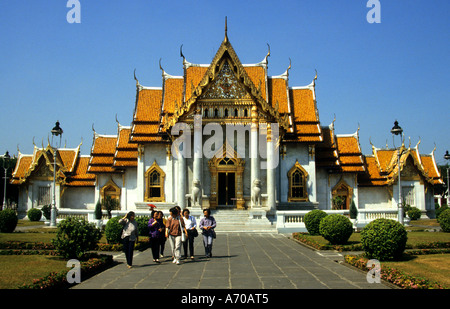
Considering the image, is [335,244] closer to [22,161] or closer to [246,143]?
[246,143]

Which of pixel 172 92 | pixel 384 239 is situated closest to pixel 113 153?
pixel 172 92

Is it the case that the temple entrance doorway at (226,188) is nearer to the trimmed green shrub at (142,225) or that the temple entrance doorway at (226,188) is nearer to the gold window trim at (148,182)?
the gold window trim at (148,182)

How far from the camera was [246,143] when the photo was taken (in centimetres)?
3306

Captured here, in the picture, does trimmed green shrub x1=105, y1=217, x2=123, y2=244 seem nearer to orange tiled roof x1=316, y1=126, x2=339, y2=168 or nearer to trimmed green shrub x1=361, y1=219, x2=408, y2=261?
trimmed green shrub x1=361, y1=219, x2=408, y2=261

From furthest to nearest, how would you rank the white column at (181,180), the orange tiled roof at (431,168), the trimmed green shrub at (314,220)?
the orange tiled roof at (431,168) < the white column at (181,180) < the trimmed green shrub at (314,220)

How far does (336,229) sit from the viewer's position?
57.9 ft

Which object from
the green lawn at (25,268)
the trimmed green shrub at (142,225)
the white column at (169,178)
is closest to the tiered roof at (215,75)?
the white column at (169,178)

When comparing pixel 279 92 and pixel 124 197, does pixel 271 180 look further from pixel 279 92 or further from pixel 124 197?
pixel 124 197

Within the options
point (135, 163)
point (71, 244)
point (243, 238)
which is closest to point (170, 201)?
point (135, 163)

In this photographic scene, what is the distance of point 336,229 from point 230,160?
50.9ft

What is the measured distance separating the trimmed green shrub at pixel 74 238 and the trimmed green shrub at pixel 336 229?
8.45 metres

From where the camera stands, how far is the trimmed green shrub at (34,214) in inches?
1407

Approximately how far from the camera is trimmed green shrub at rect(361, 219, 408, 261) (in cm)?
1334
